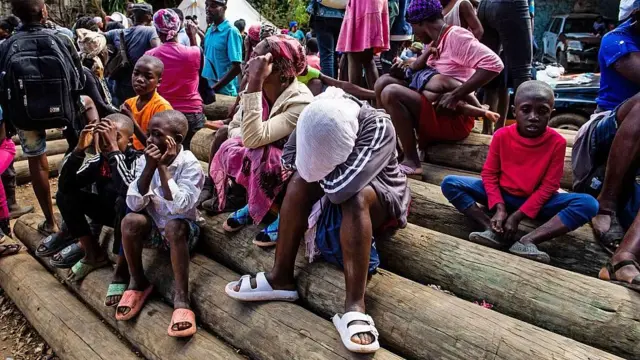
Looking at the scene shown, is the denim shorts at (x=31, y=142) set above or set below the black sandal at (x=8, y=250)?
above

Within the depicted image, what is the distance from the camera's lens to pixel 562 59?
11945 millimetres

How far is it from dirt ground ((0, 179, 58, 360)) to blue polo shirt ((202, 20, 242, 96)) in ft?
10.8

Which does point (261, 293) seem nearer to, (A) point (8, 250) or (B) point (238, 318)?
(B) point (238, 318)

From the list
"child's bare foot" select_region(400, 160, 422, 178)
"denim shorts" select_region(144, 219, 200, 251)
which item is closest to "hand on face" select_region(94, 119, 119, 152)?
"denim shorts" select_region(144, 219, 200, 251)

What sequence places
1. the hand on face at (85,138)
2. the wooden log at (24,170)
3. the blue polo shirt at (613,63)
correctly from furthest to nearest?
the wooden log at (24,170), the hand on face at (85,138), the blue polo shirt at (613,63)

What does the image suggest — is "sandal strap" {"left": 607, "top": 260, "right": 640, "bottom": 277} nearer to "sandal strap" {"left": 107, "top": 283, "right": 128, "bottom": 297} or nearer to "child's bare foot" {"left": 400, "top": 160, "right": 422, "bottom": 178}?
"child's bare foot" {"left": 400, "top": 160, "right": 422, "bottom": 178}

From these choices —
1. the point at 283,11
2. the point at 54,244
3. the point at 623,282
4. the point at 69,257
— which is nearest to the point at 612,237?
the point at 623,282

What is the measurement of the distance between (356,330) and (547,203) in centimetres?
132

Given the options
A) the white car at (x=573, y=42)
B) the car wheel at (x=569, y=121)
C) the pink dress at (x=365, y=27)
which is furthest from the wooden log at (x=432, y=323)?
the white car at (x=573, y=42)

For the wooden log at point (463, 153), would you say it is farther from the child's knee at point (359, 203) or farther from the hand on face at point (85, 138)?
the hand on face at point (85, 138)

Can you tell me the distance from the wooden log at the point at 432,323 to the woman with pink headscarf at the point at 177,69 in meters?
2.47

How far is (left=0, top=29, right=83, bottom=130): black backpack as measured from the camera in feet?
12.3

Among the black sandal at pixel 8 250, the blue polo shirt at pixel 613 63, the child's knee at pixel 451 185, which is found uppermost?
the blue polo shirt at pixel 613 63

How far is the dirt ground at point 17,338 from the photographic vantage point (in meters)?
3.47
